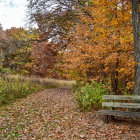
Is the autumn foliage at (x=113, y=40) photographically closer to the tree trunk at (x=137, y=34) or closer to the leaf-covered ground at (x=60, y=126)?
the tree trunk at (x=137, y=34)

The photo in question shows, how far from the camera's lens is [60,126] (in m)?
4.83

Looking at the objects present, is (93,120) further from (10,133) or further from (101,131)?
(10,133)

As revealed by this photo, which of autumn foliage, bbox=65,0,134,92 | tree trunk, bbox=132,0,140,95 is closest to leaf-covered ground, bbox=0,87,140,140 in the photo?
tree trunk, bbox=132,0,140,95

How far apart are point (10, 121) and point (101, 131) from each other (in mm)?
2943

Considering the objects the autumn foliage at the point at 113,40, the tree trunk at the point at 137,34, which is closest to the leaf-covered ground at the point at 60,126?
the tree trunk at the point at 137,34

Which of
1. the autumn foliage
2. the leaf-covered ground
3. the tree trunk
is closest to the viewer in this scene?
the leaf-covered ground

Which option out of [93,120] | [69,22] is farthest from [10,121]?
[69,22]

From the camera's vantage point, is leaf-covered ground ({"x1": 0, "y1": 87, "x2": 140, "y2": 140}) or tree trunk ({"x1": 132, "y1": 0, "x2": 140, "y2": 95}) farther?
tree trunk ({"x1": 132, "y1": 0, "x2": 140, "y2": 95})

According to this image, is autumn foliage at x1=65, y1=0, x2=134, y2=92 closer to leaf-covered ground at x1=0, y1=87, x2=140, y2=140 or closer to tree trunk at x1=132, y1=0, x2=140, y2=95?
tree trunk at x1=132, y1=0, x2=140, y2=95

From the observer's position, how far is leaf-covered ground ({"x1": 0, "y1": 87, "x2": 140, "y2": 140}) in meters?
4.10

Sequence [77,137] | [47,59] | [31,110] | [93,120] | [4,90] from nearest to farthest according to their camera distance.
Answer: [77,137] < [93,120] < [31,110] < [4,90] < [47,59]

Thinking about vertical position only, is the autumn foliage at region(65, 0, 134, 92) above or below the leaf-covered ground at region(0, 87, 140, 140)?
above

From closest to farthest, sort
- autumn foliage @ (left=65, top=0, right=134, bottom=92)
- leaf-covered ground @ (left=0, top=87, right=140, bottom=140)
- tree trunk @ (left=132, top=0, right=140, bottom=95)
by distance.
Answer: leaf-covered ground @ (left=0, top=87, right=140, bottom=140), tree trunk @ (left=132, top=0, right=140, bottom=95), autumn foliage @ (left=65, top=0, right=134, bottom=92)

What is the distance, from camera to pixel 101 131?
174 inches
